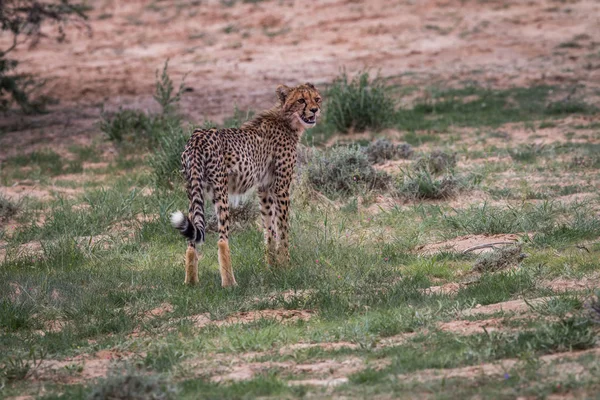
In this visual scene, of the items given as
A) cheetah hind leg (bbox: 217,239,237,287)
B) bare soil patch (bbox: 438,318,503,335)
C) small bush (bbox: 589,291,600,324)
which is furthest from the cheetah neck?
small bush (bbox: 589,291,600,324)

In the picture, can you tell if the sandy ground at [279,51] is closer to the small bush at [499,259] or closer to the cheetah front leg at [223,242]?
the small bush at [499,259]

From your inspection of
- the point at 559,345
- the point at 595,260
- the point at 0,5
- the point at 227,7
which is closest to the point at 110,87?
the point at 0,5

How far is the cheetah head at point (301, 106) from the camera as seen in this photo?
789cm

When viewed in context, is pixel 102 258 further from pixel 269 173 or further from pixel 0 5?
pixel 0 5

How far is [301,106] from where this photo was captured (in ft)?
25.9

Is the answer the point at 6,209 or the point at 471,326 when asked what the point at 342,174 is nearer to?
the point at 6,209

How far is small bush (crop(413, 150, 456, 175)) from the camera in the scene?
1035cm

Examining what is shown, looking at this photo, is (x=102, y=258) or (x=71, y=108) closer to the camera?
(x=102, y=258)

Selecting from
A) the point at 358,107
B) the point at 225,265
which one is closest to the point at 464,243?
the point at 225,265

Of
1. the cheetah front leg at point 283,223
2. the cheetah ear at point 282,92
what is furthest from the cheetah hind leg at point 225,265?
the cheetah ear at point 282,92

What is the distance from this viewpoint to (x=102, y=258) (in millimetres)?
8172

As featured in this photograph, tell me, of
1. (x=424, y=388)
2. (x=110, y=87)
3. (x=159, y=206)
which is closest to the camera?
(x=424, y=388)

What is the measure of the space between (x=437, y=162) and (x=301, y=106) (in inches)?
115

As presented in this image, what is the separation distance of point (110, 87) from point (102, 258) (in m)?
9.14
